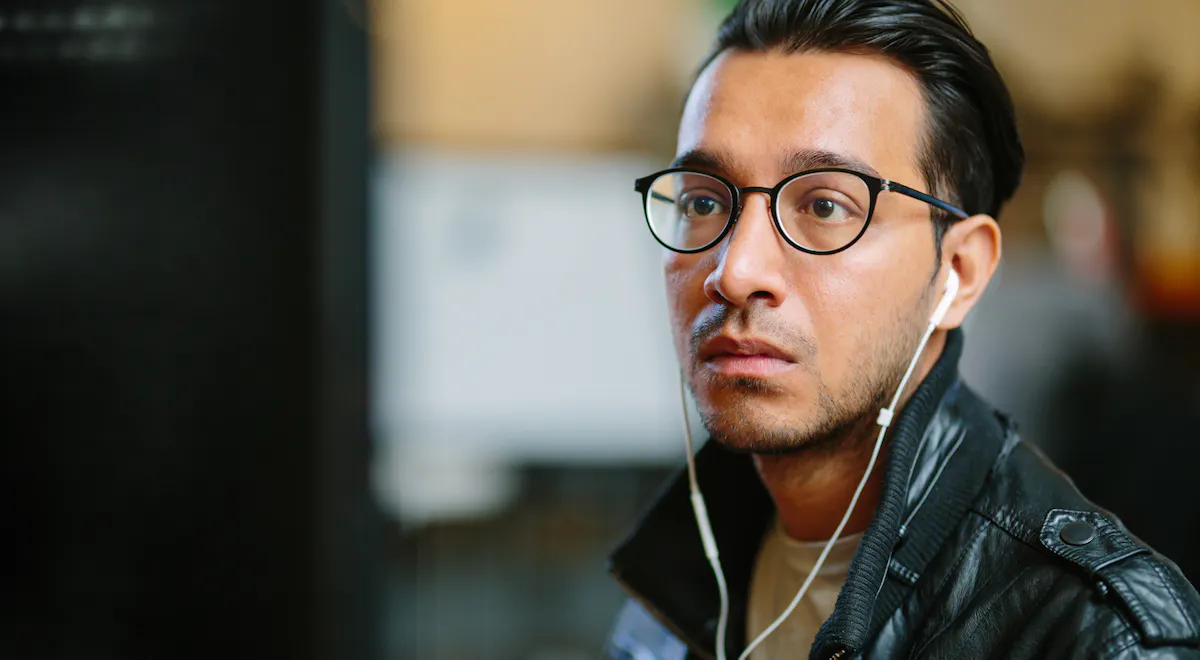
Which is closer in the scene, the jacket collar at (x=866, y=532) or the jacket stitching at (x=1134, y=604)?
the jacket stitching at (x=1134, y=604)

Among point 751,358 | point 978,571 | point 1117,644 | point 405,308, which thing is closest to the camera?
Result: point 1117,644

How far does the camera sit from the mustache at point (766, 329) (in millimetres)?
1196

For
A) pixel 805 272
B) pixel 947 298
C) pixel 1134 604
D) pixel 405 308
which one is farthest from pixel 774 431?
pixel 405 308

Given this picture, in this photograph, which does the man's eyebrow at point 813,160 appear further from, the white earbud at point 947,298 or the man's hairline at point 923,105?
the white earbud at point 947,298

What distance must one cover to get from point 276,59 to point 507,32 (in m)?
2.14

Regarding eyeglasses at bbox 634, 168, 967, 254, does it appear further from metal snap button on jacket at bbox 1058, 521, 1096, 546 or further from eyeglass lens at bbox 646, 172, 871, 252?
metal snap button on jacket at bbox 1058, 521, 1096, 546

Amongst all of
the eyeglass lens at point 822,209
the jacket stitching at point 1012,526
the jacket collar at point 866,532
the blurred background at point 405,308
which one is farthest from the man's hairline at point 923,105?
the blurred background at point 405,308

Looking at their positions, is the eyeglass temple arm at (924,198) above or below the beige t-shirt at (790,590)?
above

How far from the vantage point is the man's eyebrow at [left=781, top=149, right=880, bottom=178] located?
120 cm

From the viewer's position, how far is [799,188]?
121 centimetres

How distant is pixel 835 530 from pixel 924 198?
43 cm

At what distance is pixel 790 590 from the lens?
138 centimetres

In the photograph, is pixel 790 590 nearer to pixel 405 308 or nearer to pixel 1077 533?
pixel 1077 533

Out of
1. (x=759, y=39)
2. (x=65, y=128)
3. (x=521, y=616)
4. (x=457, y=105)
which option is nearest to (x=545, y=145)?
(x=457, y=105)
